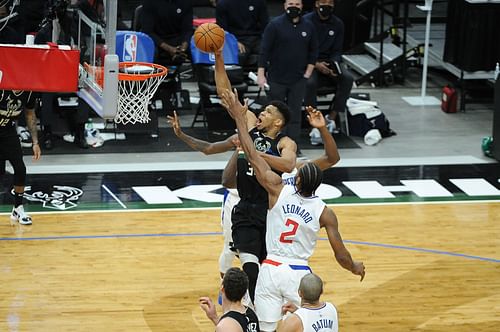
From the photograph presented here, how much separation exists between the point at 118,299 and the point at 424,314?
285 centimetres

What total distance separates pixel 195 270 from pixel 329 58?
19.2ft

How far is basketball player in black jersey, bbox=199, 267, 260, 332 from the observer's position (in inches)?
278

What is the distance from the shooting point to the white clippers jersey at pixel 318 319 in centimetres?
733

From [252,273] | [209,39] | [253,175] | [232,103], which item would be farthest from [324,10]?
[232,103]

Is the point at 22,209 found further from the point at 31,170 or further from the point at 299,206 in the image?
the point at 299,206

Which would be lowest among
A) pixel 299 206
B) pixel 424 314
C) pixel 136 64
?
pixel 424 314

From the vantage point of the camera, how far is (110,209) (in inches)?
490

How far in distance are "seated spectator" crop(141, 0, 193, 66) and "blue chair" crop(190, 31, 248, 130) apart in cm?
32

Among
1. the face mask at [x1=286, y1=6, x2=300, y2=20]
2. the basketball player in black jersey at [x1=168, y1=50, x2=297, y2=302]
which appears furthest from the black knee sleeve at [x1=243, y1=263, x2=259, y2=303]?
the face mask at [x1=286, y1=6, x2=300, y2=20]

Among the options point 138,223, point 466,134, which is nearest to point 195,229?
point 138,223

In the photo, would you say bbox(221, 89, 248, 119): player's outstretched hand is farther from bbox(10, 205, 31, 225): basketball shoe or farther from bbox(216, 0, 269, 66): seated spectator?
bbox(216, 0, 269, 66): seated spectator

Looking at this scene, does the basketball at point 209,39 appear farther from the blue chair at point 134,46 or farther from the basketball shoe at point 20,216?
the blue chair at point 134,46

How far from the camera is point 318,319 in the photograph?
7.36 meters

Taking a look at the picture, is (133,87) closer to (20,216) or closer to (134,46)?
(20,216)
